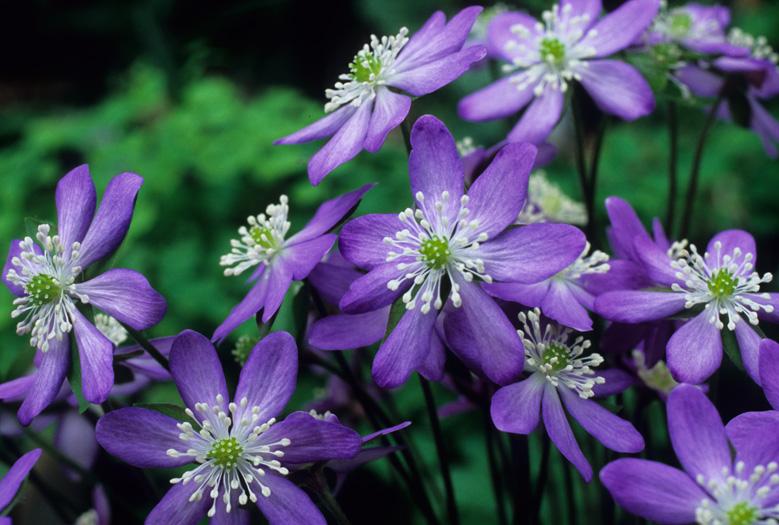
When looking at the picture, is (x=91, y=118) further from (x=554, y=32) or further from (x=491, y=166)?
(x=491, y=166)

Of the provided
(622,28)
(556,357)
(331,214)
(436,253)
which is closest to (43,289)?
(331,214)

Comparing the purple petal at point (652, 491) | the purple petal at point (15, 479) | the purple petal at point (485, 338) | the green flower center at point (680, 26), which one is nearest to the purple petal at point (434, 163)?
the purple petal at point (485, 338)

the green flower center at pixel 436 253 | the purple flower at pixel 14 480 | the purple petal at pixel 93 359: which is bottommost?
the purple flower at pixel 14 480

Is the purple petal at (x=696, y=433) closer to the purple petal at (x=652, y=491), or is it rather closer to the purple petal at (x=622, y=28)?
the purple petal at (x=652, y=491)

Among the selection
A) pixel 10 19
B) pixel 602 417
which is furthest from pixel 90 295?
pixel 10 19

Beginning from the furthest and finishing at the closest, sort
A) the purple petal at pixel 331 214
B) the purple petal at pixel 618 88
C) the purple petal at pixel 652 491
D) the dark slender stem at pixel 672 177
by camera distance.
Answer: the dark slender stem at pixel 672 177 < the purple petal at pixel 618 88 < the purple petal at pixel 331 214 < the purple petal at pixel 652 491

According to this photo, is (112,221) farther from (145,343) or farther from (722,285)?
(722,285)
